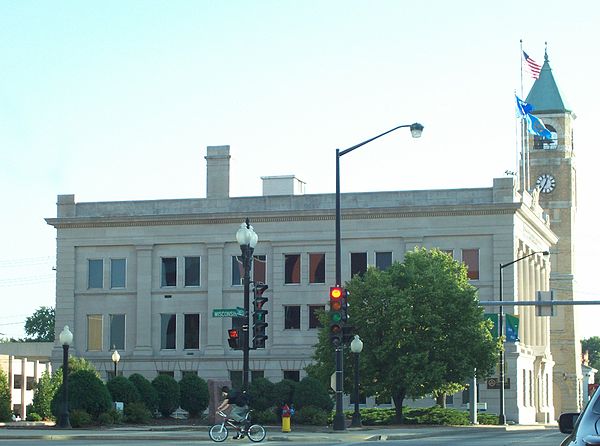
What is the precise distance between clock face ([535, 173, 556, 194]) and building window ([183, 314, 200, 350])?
160 feet

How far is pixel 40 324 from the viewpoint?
559 feet

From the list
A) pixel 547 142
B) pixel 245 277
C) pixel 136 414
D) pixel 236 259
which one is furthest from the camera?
pixel 547 142

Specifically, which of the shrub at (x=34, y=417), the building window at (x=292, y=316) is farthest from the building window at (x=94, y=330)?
the shrub at (x=34, y=417)

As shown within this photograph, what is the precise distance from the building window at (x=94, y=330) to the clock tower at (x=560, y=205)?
48.0m

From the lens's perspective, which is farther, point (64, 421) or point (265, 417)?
point (265, 417)

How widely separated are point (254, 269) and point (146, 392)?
30812mm

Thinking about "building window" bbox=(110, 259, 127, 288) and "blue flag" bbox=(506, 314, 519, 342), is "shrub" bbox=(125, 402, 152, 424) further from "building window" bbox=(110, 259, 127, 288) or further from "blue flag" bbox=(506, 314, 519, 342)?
"building window" bbox=(110, 259, 127, 288)

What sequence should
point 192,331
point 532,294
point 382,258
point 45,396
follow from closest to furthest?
1. point 45,396
2. point 382,258
3. point 192,331
4. point 532,294

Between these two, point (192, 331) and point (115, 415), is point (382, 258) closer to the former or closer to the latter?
point (192, 331)

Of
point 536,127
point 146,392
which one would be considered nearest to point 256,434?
point 146,392

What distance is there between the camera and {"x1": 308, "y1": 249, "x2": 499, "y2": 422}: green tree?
58750mm

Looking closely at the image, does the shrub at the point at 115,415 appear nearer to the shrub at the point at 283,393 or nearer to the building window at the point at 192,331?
the shrub at the point at 283,393

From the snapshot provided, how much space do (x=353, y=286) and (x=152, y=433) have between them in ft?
74.1

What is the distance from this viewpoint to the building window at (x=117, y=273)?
284ft
